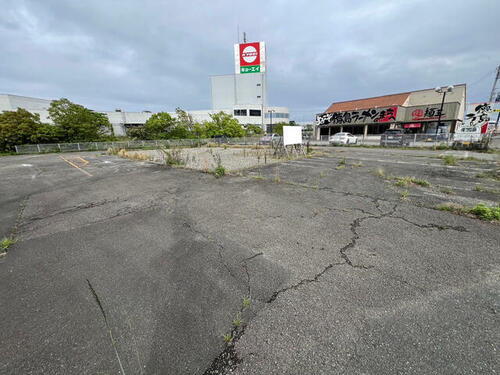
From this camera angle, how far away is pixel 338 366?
1.52 meters

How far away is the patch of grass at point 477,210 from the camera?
3.89m

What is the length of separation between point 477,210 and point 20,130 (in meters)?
36.1

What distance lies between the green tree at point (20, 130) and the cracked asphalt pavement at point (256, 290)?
27.1m

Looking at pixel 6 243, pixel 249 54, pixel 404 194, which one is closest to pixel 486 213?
pixel 404 194

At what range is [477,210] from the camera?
4.11 m

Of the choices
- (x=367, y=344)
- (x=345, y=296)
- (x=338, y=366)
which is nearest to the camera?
(x=338, y=366)

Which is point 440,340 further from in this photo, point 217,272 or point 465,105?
point 465,105

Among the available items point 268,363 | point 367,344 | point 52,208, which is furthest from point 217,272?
point 52,208

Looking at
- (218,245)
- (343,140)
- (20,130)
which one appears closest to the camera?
(218,245)

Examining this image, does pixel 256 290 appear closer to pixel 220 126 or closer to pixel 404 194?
pixel 404 194

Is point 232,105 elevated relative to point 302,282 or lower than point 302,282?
elevated

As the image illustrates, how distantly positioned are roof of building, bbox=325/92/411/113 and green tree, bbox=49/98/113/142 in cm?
4123

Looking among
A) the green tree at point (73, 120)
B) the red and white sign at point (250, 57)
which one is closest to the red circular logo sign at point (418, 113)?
the red and white sign at point (250, 57)

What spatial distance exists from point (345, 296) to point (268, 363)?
115cm
